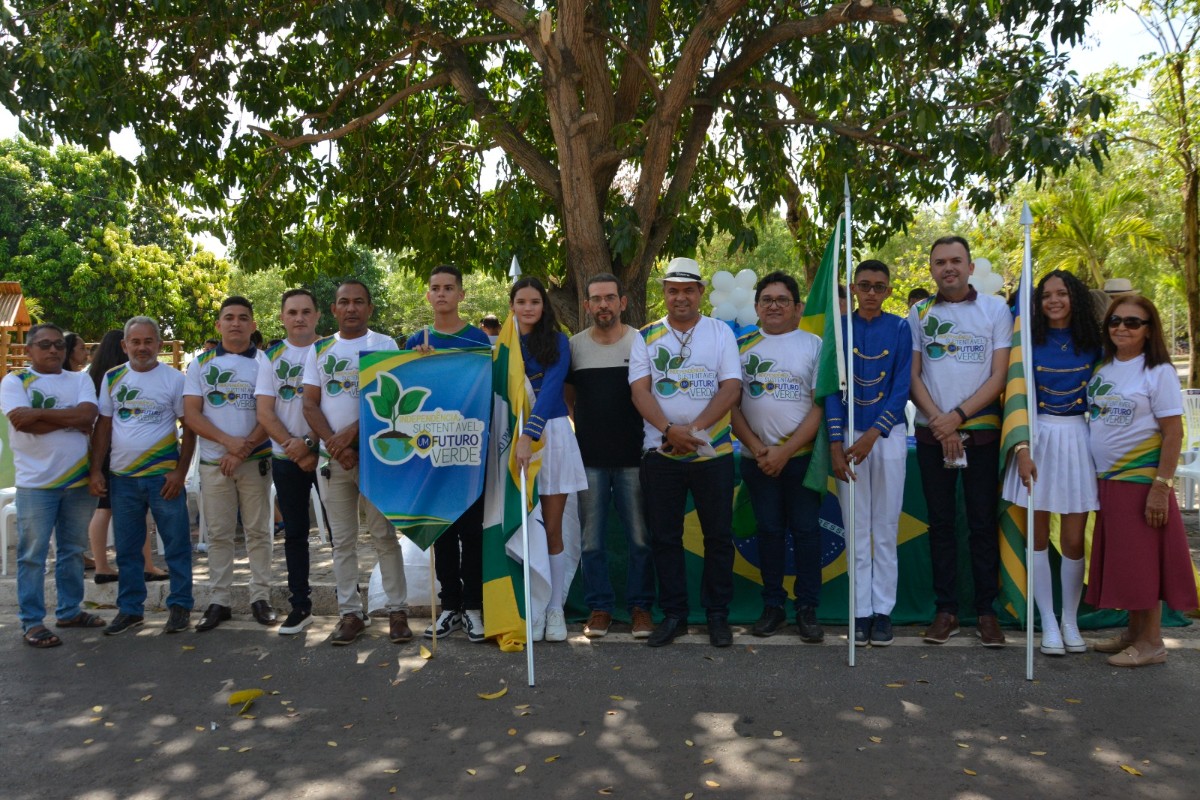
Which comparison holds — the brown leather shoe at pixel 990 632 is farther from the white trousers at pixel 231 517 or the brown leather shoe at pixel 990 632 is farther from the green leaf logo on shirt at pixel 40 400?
the green leaf logo on shirt at pixel 40 400

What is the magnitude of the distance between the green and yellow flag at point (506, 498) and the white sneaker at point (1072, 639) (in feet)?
9.95

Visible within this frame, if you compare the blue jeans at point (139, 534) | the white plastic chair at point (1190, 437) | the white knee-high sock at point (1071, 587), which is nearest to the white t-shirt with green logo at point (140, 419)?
the blue jeans at point (139, 534)

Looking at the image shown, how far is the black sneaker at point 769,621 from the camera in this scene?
19.4ft

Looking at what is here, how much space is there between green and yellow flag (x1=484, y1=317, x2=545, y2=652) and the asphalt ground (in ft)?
0.69

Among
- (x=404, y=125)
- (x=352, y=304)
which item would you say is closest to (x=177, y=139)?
(x=404, y=125)

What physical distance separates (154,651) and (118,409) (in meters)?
1.59

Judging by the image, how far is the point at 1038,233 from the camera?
24109 millimetres

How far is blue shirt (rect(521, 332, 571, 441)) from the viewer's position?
5.75 metres

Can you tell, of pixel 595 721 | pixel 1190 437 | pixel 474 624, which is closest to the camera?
pixel 595 721

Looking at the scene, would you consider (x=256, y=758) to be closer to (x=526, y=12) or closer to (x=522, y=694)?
(x=522, y=694)

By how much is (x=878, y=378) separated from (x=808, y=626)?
148 centimetres

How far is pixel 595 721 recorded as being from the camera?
459 cm

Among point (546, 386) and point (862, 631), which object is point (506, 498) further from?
point (862, 631)

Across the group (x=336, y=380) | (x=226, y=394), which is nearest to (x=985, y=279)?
(x=336, y=380)
